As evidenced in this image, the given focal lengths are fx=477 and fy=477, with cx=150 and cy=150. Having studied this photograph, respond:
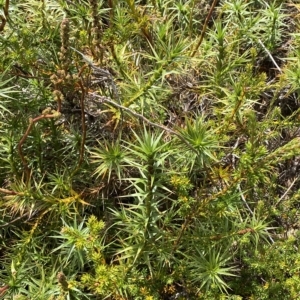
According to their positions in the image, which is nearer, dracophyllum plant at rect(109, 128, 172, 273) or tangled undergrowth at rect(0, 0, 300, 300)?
dracophyllum plant at rect(109, 128, 172, 273)

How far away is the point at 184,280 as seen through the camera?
1715 millimetres

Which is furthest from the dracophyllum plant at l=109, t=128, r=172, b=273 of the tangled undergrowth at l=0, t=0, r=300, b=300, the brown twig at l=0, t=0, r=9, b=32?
the brown twig at l=0, t=0, r=9, b=32

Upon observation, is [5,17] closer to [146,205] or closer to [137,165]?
[137,165]

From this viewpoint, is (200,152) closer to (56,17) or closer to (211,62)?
(211,62)

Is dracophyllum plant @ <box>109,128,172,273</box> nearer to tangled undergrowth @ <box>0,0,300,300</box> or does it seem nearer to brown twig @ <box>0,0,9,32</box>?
tangled undergrowth @ <box>0,0,300,300</box>

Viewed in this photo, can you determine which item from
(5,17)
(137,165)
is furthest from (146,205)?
(5,17)

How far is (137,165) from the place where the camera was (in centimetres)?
153

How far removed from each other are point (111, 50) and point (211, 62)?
0.47 metres

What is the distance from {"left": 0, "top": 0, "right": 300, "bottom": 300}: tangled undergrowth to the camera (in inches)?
61.5

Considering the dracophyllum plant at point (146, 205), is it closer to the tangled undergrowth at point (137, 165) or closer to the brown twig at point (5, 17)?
the tangled undergrowth at point (137, 165)

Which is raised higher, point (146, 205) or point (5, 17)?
point (5, 17)

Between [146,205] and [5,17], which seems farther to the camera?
[5,17]

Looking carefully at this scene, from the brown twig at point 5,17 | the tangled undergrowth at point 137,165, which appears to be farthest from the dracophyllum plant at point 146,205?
the brown twig at point 5,17

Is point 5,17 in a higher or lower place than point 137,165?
higher
